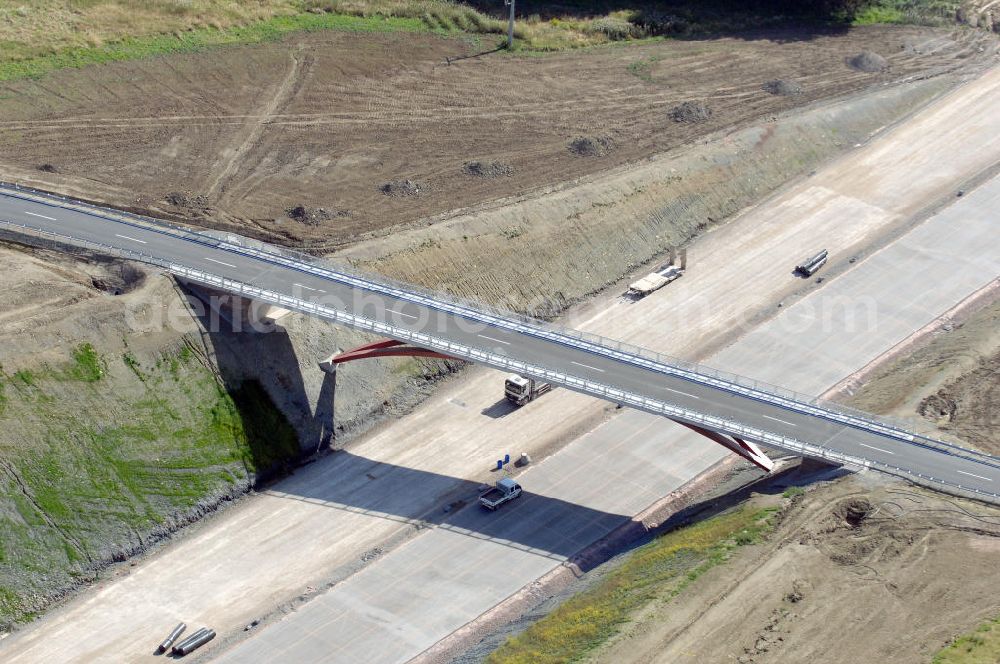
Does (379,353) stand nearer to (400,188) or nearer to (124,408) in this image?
(124,408)

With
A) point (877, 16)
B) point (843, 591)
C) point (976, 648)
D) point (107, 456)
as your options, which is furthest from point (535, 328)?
point (877, 16)

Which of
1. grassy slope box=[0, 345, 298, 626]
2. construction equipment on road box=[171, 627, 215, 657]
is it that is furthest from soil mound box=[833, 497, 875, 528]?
construction equipment on road box=[171, 627, 215, 657]

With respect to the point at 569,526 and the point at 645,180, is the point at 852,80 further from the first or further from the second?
the point at 569,526

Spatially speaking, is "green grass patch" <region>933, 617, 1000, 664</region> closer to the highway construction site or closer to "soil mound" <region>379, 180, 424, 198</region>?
the highway construction site

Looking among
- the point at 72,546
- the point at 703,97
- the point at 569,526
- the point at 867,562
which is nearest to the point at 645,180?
the point at 703,97

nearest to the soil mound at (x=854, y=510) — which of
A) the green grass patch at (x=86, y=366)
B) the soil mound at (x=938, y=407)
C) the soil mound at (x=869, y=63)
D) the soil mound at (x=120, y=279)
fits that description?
the soil mound at (x=938, y=407)
